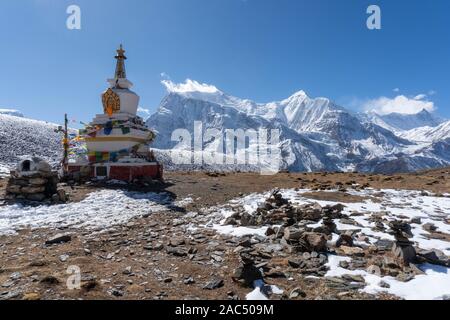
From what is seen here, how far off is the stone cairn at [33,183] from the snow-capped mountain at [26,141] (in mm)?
38097

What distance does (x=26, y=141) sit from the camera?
211 feet

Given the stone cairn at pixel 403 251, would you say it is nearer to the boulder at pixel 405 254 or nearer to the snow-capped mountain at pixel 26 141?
the boulder at pixel 405 254

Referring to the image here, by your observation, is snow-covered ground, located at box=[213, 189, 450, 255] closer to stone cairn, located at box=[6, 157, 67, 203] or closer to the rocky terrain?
the rocky terrain

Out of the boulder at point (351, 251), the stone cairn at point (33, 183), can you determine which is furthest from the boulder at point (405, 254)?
the stone cairn at point (33, 183)

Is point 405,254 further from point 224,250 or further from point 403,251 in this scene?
point 224,250

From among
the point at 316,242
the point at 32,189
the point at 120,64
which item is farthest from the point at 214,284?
the point at 120,64

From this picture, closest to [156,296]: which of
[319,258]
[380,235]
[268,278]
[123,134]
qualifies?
[268,278]

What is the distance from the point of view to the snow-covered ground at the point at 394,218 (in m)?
6.89

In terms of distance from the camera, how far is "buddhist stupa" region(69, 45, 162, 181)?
2441 centimetres

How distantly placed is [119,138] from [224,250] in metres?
20.6
